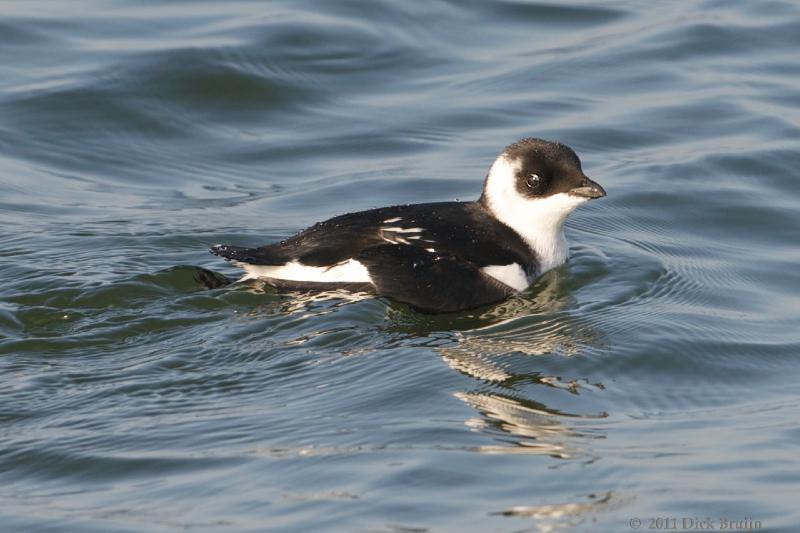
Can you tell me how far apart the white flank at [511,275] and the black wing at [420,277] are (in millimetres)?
219

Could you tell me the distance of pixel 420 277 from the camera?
9.15 metres

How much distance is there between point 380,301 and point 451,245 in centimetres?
57

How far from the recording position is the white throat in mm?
9852

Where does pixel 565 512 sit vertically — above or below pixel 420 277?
below

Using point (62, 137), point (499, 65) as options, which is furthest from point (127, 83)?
point (499, 65)

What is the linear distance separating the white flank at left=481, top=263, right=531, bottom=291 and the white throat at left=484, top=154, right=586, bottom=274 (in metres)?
0.31

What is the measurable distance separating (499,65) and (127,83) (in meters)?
3.90

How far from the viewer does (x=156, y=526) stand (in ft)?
21.0

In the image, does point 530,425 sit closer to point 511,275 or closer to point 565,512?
point 565,512

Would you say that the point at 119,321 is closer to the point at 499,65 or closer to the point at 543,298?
the point at 543,298

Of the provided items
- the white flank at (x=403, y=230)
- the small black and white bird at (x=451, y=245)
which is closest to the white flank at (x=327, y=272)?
the small black and white bird at (x=451, y=245)

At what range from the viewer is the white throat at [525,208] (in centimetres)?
985

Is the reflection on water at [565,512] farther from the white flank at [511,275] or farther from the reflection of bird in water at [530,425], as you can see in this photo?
the white flank at [511,275]

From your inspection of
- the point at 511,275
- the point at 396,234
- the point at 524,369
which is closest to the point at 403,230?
the point at 396,234
